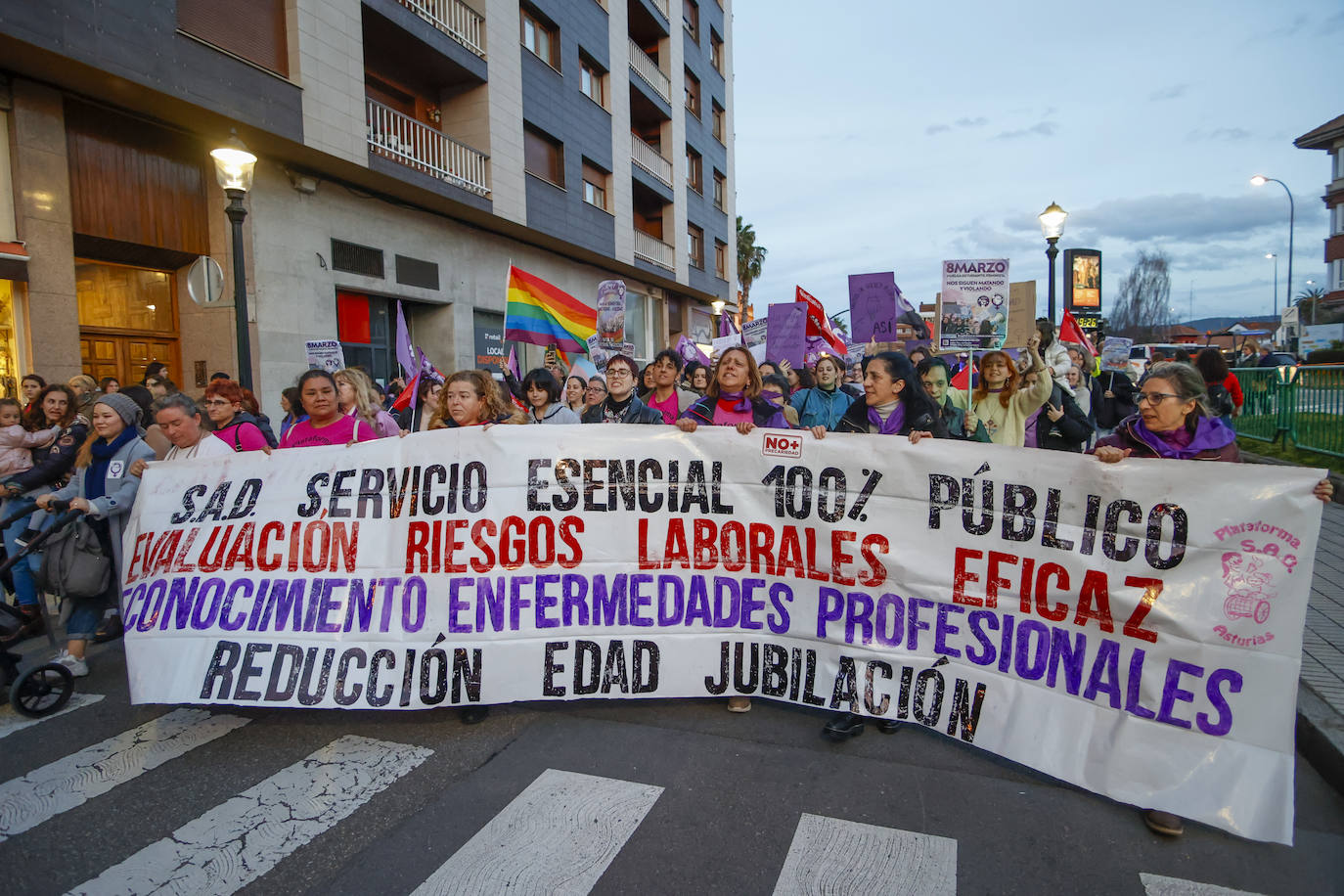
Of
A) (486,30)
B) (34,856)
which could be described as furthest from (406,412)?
(486,30)

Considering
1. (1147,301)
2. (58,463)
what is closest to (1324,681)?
(58,463)

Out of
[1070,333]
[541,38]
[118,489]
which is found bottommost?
[118,489]

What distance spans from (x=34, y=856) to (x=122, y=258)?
37.9ft

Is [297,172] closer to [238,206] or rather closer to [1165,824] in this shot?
[238,206]

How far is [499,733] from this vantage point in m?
3.86

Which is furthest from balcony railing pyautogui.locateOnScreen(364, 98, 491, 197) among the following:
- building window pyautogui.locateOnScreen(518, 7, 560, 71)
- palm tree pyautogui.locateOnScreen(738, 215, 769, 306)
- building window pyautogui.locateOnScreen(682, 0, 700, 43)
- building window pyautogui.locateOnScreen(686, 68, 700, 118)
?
palm tree pyautogui.locateOnScreen(738, 215, 769, 306)

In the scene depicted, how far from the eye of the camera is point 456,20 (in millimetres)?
17156

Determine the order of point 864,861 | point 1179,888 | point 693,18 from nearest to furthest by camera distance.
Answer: point 1179,888 → point 864,861 → point 693,18

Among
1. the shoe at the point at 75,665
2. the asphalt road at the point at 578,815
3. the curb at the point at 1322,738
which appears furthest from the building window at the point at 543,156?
the curb at the point at 1322,738

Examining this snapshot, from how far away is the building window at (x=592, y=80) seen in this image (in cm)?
2297

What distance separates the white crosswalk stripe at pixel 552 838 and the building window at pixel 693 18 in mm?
32870

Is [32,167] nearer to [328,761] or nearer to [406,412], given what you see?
[406,412]

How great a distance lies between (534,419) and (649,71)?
81.7 feet

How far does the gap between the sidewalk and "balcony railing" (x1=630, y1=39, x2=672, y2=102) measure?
25107 millimetres
